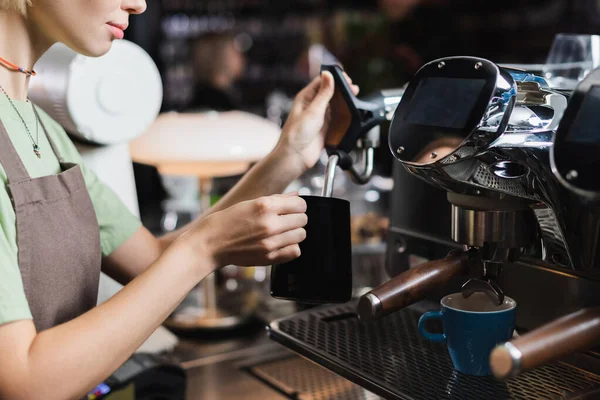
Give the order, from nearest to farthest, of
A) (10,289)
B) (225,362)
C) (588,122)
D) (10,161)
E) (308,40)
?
1. (588,122)
2. (10,289)
3. (10,161)
4. (225,362)
5. (308,40)

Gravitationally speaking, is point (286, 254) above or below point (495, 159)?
below

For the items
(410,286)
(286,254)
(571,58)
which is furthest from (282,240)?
(571,58)

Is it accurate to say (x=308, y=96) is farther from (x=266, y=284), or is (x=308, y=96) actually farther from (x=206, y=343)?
(x=266, y=284)

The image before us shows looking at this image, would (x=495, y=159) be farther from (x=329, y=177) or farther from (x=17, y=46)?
(x=17, y=46)

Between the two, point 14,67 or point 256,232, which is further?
point 14,67

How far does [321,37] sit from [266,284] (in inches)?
152

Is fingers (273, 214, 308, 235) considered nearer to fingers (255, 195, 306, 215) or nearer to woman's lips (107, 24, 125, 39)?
fingers (255, 195, 306, 215)

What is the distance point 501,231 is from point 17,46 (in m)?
0.66

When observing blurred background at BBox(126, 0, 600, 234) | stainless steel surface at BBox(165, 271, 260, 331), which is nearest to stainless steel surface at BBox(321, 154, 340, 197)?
stainless steel surface at BBox(165, 271, 260, 331)

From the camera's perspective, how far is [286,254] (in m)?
0.76

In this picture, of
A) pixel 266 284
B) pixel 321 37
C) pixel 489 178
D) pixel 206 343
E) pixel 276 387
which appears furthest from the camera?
pixel 321 37

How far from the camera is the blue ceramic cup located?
749 mm

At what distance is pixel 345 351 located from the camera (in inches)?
33.9

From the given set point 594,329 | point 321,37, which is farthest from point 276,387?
point 321,37
